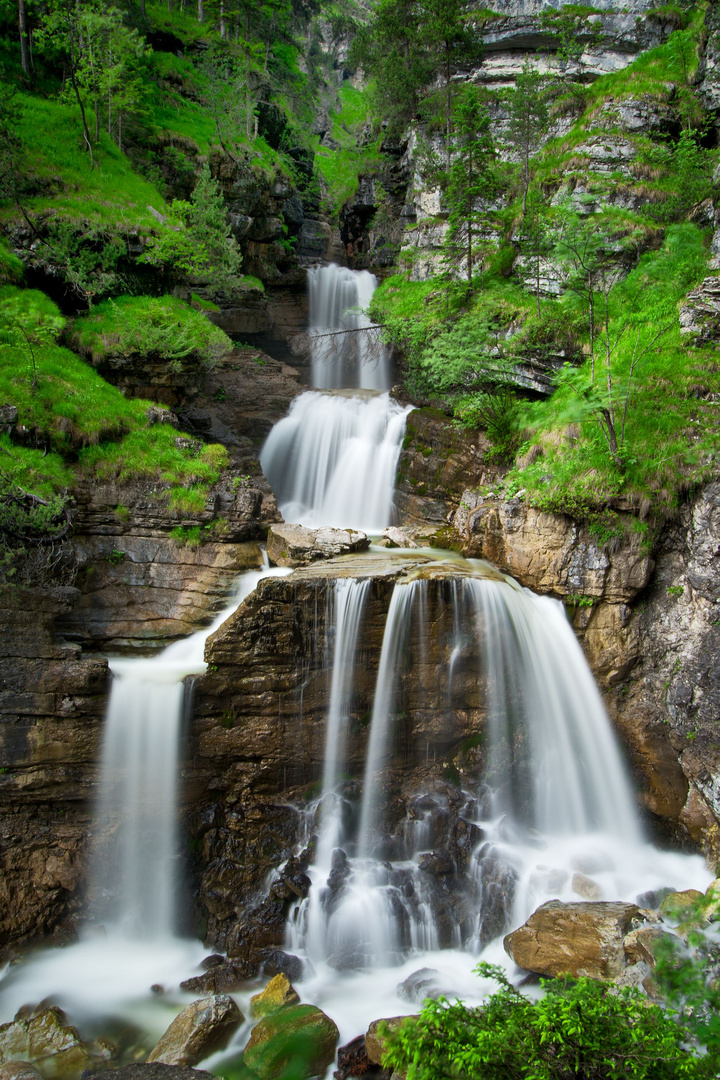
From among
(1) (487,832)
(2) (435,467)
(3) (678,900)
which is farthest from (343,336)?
(3) (678,900)

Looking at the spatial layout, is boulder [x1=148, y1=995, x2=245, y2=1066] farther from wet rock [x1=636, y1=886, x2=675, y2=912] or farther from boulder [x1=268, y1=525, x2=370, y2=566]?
boulder [x1=268, y1=525, x2=370, y2=566]

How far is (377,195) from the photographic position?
2569cm

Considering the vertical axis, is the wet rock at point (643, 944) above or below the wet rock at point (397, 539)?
below

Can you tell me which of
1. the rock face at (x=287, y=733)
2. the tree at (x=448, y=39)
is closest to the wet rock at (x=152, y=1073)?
the rock face at (x=287, y=733)

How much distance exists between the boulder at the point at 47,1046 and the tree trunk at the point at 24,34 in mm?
24013

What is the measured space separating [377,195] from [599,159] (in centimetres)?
1220

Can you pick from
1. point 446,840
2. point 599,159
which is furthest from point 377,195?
point 446,840

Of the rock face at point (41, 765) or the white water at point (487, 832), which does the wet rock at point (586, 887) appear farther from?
the rock face at point (41, 765)

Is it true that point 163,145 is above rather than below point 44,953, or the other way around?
above

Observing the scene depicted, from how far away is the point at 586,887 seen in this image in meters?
7.95

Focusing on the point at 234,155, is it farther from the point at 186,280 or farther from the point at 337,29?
the point at 337,29

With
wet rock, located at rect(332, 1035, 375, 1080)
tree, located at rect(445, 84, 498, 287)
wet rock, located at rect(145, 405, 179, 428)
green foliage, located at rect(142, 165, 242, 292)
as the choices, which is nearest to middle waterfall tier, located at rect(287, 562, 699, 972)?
wet rock, located at rect(332, 1035, 375, 1080)

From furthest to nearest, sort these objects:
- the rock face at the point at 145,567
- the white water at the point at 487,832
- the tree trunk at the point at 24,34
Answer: the tree trunk at the point at 24,34
the rock face at the point at 145,567
the white water at the point at 487,832

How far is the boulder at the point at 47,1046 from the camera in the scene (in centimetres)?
627
